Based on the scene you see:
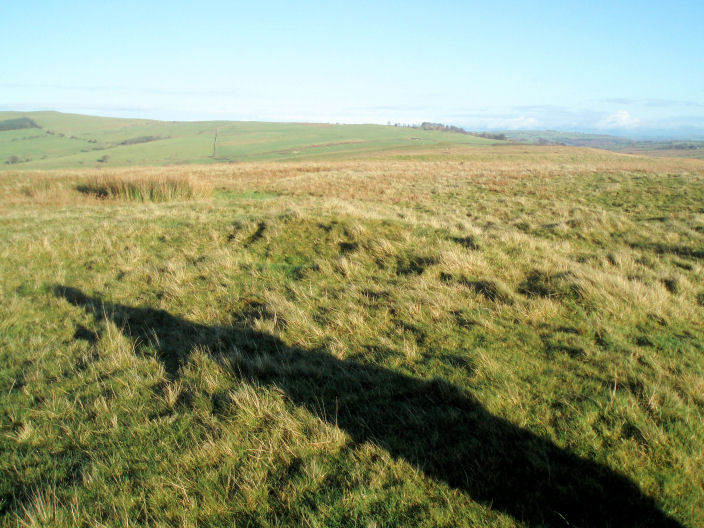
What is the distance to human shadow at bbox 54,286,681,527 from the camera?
2.34 m

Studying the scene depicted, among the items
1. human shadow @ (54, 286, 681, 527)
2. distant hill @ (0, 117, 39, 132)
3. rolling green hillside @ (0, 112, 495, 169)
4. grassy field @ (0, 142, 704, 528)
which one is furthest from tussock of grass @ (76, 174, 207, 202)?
distant hill @ (0, 117, 39, 132)

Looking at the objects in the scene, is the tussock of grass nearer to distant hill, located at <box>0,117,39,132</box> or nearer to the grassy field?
the grassy field

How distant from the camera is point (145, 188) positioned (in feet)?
60.8

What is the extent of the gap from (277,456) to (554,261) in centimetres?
660

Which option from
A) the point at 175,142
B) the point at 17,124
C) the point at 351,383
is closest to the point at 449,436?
the point at 351,383

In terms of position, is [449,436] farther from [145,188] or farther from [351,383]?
[145,188]

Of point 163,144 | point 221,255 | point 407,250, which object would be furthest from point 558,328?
point 163,144

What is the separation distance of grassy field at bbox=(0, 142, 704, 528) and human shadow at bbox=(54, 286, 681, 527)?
0.6 inches

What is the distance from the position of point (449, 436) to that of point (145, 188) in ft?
65.3

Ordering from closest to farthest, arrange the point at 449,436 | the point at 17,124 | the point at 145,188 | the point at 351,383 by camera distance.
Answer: the point at 449,436, the point at 351,383, the point at 145,188, the point at 17,124

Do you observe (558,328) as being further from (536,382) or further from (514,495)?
(514,495)

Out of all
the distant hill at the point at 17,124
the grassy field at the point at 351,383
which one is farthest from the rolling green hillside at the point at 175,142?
the grassy field at the point at 351,383

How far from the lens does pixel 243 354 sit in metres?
4.44

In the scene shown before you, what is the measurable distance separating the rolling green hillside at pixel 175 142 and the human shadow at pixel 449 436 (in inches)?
2794
